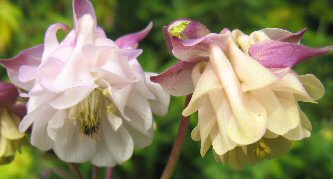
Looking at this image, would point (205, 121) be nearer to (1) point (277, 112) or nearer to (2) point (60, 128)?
(1) point (277, 112)

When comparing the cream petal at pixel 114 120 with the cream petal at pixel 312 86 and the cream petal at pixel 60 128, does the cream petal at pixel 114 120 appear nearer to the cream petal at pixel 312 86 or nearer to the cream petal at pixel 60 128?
the cream petal at pixel 60 128

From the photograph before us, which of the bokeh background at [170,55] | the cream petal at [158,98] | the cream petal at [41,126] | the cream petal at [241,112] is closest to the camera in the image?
the cream petal at [241,112]

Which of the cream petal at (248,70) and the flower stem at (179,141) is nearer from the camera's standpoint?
the cream petal at (248,70)

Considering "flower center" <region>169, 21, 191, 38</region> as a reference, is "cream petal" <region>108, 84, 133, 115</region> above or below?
below

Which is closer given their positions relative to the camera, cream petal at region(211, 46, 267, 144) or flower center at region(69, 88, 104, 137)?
cream petal at region(211, 46, 267, 144)

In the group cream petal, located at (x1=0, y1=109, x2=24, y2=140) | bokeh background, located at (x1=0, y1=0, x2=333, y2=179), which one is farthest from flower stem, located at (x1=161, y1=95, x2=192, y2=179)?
bokeh background, located at (x1=0, y1=0, x2=333, y2=179)

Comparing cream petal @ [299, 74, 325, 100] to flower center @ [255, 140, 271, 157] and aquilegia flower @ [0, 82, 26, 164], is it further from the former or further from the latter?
aquilegia flower @ [0, 82, 26, 164]

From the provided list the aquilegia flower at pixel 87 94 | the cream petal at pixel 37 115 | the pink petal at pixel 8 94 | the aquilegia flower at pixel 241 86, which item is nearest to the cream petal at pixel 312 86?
the aquilegia flower at pixel 241 86

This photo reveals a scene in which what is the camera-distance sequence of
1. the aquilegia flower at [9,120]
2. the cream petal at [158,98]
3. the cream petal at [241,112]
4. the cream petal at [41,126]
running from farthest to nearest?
the aquilegia flower at [9,120]
the cream petal at [158,98]
the cream petal at [41,126]
the cream petal at [241,112]
